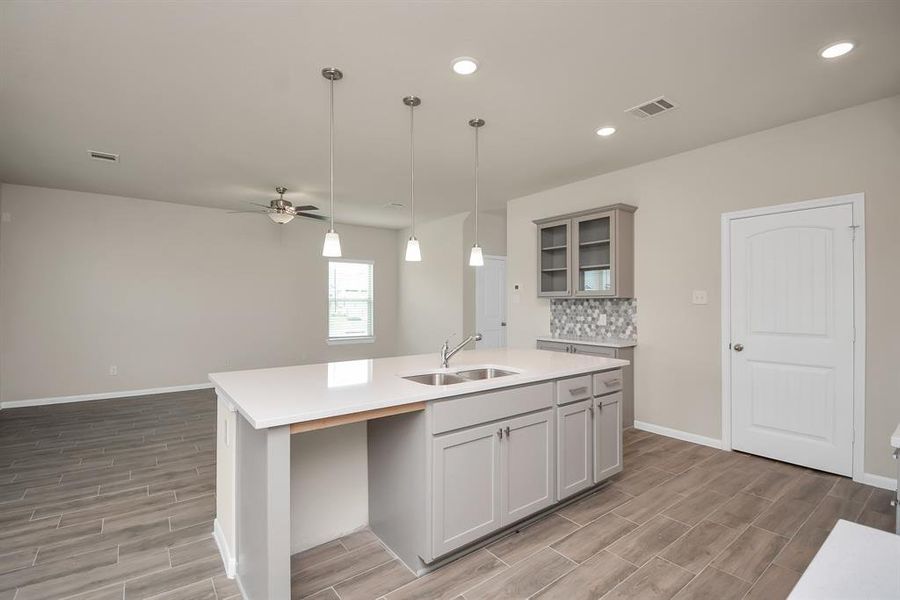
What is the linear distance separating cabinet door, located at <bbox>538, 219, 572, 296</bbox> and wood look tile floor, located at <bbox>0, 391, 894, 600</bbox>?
2.12 meters

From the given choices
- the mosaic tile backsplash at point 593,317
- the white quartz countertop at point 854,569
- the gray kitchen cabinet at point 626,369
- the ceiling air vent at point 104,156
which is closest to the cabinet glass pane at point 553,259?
the mosaic tile backsplash at point 593,317

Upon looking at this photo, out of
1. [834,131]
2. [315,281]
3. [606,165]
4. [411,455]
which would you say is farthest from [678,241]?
[315,281]

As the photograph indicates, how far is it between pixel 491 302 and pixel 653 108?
175 inches

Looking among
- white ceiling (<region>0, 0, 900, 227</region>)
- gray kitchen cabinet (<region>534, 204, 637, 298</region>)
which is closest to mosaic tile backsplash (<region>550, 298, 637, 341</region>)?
gray kitchen cabinet (<region>534, 204, 637, 298</region>)

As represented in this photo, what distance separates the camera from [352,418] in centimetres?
180

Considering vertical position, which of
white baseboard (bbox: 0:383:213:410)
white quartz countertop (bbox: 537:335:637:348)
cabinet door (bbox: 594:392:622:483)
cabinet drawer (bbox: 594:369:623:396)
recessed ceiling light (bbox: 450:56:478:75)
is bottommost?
white baseboard (bbox: 0:383:213:410)

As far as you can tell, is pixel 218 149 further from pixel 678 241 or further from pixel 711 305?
pixel 711 305

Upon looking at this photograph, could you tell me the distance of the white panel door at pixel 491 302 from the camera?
7.08m

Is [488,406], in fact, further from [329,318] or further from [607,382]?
[329,318]

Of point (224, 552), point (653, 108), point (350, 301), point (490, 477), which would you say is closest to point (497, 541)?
point (490, 477)

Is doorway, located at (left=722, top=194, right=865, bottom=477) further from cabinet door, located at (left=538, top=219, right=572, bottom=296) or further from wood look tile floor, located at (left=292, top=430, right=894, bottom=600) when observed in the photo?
cabinet door, located at (left=538, top=219, right=572, bottom=296)

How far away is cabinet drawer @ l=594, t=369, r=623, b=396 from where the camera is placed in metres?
2.83

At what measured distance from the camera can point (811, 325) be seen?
327 centimetres

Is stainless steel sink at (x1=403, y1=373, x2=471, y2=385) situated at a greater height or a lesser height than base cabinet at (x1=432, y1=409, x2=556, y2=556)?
greater
